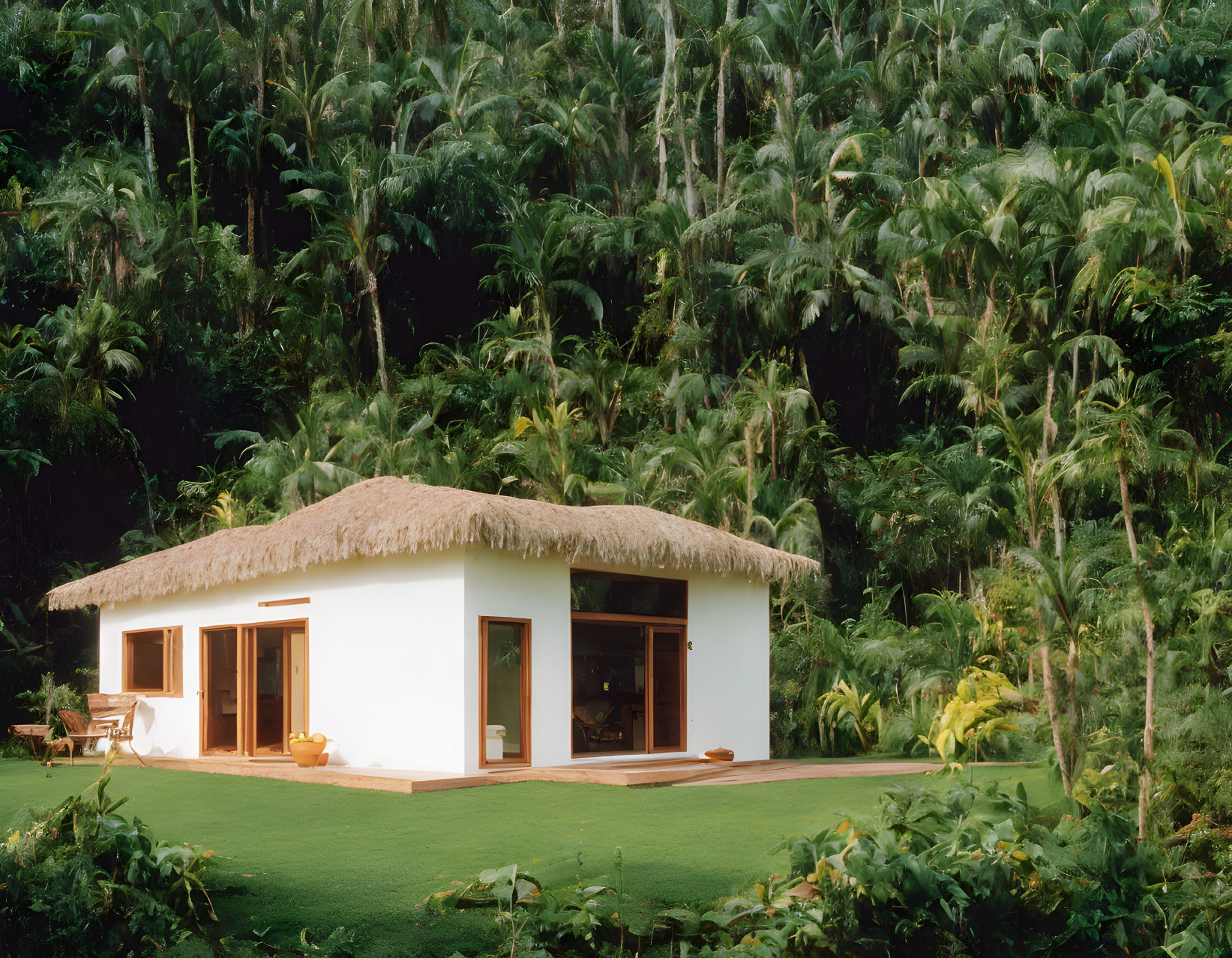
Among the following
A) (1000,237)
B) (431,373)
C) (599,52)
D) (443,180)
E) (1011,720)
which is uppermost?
(599,52)

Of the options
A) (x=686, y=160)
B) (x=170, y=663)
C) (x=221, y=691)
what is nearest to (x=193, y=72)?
(x=686, y=160)

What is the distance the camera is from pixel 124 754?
15.2 m

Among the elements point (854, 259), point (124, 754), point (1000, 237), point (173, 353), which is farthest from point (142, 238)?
point (1000, 237)

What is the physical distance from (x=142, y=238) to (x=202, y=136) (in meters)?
5.41

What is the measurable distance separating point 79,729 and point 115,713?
2.92 feet

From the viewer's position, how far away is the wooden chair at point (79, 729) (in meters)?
14.8

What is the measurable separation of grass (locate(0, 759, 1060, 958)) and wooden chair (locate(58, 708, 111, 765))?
9.08 ft

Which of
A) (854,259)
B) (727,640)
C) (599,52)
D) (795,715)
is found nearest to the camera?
(727,640)

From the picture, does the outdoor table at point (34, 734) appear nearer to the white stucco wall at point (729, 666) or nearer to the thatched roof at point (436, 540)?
the thatched roof at point (436, 540)

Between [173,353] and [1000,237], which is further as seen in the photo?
[173,353]

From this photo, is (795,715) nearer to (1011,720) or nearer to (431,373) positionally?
(1011,720)

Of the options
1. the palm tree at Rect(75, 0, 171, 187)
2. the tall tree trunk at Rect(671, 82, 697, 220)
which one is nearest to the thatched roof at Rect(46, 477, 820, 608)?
the palm tree at Rect(75, 0, 171, 187)

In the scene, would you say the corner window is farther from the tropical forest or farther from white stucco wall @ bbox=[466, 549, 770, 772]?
white stucco wall @ bbox=[466, 549, 770, 772]

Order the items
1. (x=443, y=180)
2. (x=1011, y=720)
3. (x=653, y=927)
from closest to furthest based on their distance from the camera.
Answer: (x=653, y=927) < (x=1011, y=720) < (x=443, y=180)
